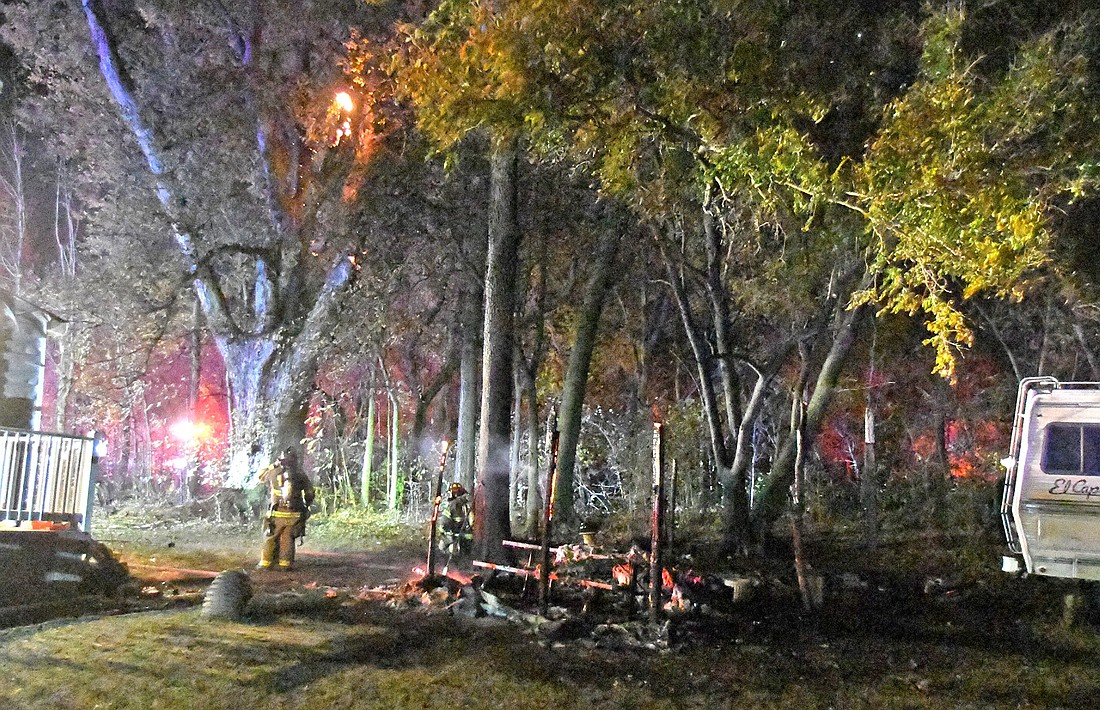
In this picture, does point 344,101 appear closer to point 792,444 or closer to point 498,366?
point 498,366

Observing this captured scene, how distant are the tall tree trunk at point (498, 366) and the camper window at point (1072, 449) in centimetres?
693

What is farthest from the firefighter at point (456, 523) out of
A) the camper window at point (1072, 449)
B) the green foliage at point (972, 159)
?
the camper window at point (1072, 449)

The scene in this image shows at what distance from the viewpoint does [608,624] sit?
8695 millimetres

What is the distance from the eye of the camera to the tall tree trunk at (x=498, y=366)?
38.1ft

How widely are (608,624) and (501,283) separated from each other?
17.2 ft

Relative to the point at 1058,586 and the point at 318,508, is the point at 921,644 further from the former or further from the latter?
the point at 318,508

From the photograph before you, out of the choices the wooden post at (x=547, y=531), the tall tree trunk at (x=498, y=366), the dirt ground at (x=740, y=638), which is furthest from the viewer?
the tall tree trunk at (x=498, y=366)

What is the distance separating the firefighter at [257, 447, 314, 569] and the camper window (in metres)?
Answer: 9.86

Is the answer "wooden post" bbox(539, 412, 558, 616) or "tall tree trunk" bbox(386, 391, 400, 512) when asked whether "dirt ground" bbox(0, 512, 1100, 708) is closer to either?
"wooden post" bbox(539, 412, 558, 616)

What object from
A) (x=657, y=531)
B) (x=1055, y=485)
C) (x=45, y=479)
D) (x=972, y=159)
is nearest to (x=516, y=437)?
(x=1055, y=485)

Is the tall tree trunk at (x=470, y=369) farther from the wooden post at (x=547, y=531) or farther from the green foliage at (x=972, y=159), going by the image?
the green foliage at (x=972, y=159)

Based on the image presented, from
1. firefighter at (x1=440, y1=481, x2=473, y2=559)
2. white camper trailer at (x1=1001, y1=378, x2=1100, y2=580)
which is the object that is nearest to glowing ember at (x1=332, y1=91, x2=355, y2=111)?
firefighter at (x1=440, y1=481, x2=473, y2=559)

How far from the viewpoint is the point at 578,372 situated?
53.0 feet

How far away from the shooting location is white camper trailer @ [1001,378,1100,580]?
427 inches
